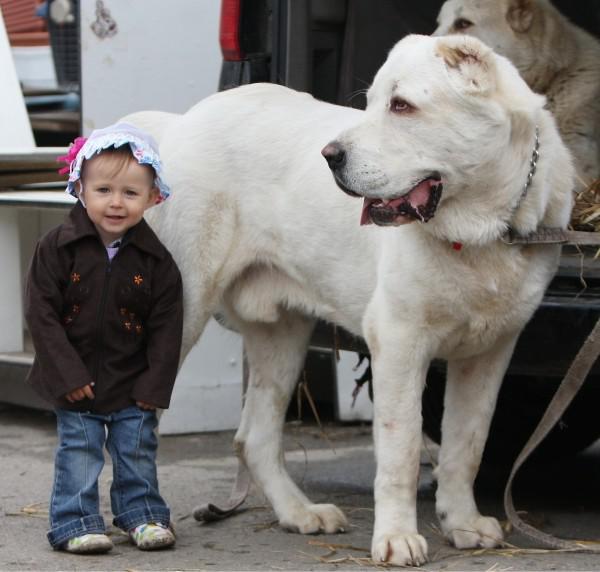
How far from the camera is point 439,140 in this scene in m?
3.84

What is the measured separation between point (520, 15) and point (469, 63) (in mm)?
2531

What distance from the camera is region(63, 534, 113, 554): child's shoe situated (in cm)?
426

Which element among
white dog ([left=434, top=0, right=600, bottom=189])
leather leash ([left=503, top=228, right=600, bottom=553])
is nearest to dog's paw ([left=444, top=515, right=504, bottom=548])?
leather leash ([left=503, top=228, right=600, bottom=553])

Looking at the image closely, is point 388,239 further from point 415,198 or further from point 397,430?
point 397,430

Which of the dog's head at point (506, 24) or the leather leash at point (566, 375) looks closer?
the leather leash at point (566, 375)

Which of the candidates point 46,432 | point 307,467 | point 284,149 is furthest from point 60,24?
point 284,149

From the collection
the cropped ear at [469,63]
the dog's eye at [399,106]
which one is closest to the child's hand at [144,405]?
the dog's eye at [399,106]

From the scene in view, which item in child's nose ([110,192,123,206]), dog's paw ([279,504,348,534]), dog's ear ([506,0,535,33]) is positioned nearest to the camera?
child's nose ([110,192,123,206])

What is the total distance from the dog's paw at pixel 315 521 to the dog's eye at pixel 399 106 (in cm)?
156

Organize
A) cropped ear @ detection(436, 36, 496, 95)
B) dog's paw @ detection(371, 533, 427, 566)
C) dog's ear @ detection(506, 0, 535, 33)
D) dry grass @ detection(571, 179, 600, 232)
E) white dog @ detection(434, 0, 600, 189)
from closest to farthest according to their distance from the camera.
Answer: cropped ear @ detection(436, 36, 496, 95) → dog's paw @ detection(371, 533, 427, 566) → dry grass @ detection(571, 179, 600, 232) → white dog @ detection(434, 0, 600, 189) → dog's ear @ detection(506, 0, 535, 33)

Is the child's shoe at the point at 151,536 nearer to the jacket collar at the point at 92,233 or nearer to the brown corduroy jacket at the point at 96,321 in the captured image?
the brown corduroy jacket at the point at 96,321

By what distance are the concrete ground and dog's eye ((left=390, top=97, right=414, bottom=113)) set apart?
4.41 feet

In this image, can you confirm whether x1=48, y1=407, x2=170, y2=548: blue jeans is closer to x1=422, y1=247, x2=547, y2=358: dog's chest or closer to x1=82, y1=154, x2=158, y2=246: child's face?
x1=82, y1=154, x2=158, y2=246: child's face

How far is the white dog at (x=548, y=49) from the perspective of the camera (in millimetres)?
5797
